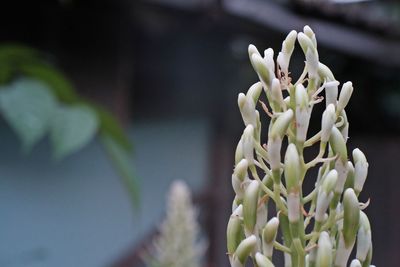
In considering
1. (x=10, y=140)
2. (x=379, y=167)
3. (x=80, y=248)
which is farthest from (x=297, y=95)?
(x=379, y=167)

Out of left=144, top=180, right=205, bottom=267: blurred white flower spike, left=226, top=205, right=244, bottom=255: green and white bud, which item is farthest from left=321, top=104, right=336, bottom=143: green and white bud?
left=144, top=180, right=205, bottom=267: blurred white flower spike

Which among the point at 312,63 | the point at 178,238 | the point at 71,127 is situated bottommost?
the point at 178,238

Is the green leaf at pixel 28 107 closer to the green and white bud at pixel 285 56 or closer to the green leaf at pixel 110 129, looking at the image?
the green leaf at pixel 110 129

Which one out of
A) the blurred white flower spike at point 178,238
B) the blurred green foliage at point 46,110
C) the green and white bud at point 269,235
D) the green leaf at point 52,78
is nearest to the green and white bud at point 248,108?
the green and white bud at point 269,235

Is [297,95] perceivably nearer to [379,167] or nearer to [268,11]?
[268,11]

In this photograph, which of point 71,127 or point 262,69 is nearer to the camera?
point 262,69

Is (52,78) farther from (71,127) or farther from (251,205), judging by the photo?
(251,205)

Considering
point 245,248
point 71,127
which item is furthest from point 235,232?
point 71,127
